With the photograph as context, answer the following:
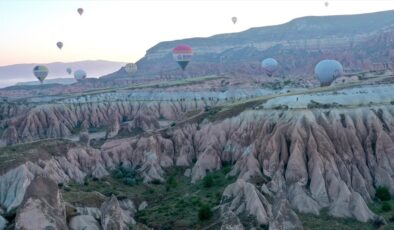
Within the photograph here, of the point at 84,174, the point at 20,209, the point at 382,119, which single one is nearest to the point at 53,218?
the point at 20,209

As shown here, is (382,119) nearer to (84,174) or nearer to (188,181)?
(188,181)

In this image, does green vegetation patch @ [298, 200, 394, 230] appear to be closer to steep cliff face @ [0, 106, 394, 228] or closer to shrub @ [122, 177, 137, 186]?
steep cliff face @ [0, 106, 394, 228]

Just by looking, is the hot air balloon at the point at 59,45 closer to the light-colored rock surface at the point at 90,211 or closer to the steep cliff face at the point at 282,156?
the steep cliff face at the point at 282,156

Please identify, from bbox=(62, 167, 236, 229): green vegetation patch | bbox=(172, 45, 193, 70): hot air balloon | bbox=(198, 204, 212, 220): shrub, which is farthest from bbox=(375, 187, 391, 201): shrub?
bbox=(172, 45, 193, 70): hot air balloon

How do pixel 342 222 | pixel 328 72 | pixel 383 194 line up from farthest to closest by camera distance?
pixel 328 72 → pixel 383 194 → pixel 342 222

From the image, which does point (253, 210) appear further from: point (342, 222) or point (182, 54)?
point (182, 54)

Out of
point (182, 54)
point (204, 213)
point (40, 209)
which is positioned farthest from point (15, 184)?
point (182, 54)

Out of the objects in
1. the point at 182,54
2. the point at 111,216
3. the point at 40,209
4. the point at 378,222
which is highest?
the point at 40,209
